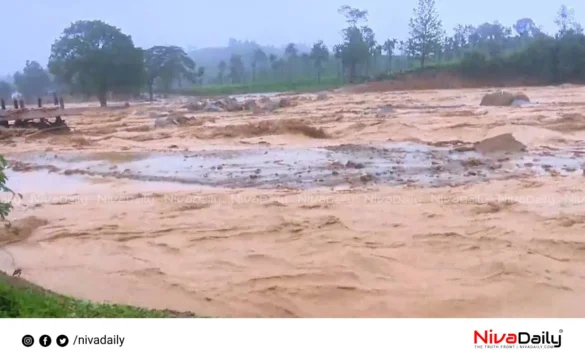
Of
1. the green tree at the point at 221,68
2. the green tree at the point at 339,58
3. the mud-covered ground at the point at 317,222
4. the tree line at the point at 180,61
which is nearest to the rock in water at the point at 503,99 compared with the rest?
the tree line at the point at 180,61

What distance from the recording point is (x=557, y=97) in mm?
14250

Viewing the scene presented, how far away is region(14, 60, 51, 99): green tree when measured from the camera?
15.1ft

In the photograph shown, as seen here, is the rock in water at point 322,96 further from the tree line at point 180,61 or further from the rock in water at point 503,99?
the rock in water at point 503,99

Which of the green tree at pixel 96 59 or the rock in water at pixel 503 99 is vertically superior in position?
the green tree at pixel 96 59

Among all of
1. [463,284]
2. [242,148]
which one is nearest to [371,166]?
[242,148]

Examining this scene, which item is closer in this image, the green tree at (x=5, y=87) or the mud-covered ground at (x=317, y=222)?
the mud-covered ground at (x=317, y=222)

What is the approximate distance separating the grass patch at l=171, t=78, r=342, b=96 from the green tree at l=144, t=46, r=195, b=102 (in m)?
1.61
